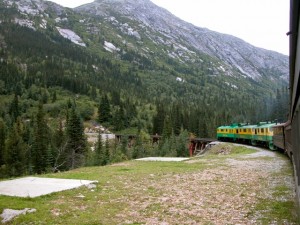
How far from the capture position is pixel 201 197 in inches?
571

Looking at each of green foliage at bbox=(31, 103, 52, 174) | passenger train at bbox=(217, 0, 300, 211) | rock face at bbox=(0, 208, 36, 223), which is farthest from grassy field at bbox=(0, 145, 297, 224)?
green foliage at bbox=(31, 103, 52, 174)

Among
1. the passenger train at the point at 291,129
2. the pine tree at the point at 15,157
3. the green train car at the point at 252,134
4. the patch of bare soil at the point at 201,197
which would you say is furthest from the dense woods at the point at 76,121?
the patch of bare soil at the point at 201,197

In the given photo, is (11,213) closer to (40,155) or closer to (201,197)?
(201,197)

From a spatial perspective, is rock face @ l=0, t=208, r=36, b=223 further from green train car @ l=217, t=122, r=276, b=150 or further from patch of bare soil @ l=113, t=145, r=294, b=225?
green train car @ l=217, t=122, r=276, b=150

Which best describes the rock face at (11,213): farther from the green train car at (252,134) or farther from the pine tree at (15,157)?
the pine tree at (15,157)

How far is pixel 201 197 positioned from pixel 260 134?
111ft

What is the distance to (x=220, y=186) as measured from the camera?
1694cm

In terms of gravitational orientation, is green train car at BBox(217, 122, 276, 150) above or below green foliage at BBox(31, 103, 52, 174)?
above

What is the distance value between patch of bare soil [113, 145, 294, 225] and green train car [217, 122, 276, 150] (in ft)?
66.9

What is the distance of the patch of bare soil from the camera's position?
11273 mm

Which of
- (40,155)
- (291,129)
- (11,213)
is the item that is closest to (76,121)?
(40,155)

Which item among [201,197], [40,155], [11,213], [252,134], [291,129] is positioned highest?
[291,129]

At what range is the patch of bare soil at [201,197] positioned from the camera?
11273mm

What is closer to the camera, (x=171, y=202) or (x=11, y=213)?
(x=11, y=213)
